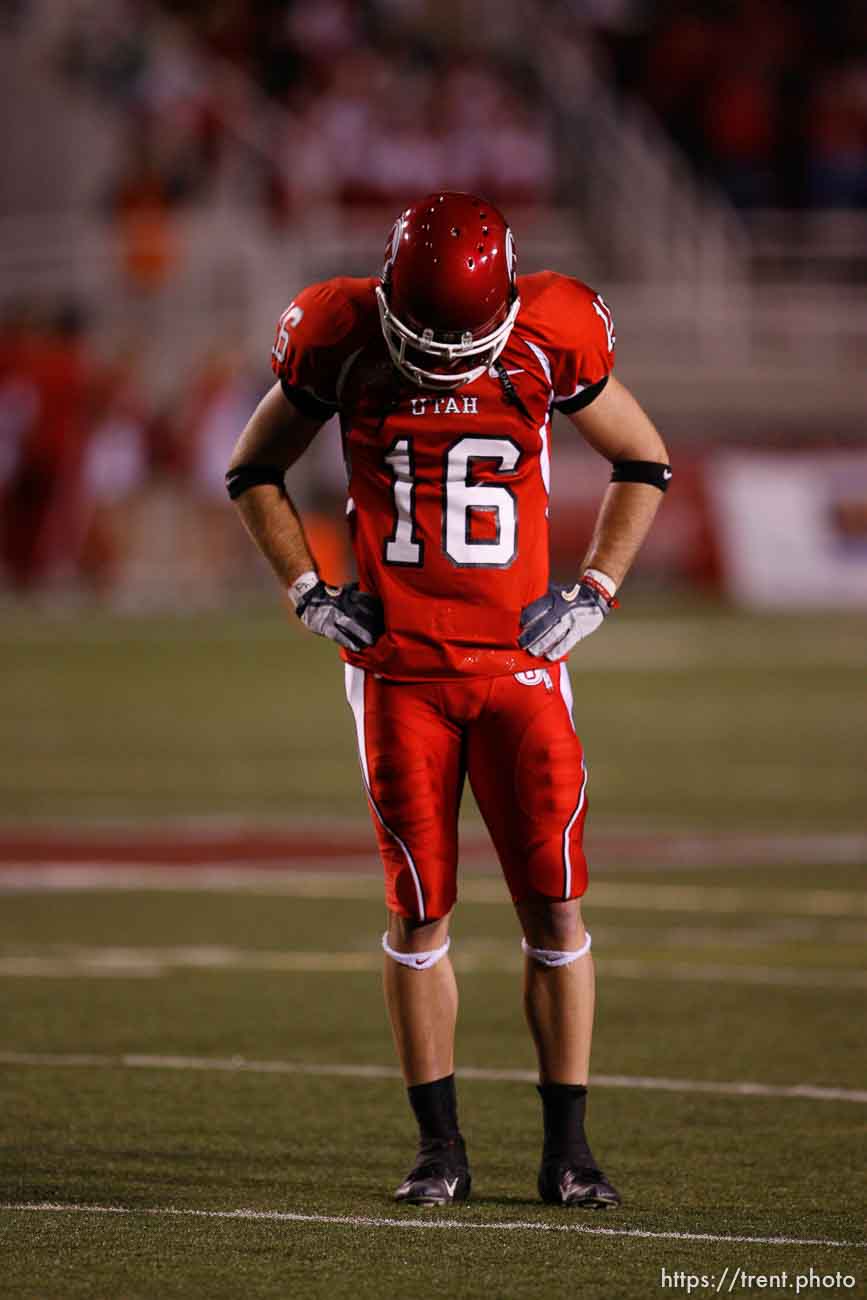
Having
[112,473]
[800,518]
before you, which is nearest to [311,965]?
[800,518]

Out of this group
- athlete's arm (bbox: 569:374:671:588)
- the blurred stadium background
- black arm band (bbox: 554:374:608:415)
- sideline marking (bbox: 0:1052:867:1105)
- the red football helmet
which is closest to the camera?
the red football helmet

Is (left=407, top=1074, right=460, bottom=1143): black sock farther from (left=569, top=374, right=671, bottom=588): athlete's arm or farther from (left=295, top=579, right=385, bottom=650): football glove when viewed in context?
(left=569, top=374, right=671, bottom=588): athlete's arm

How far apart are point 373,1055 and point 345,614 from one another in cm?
185

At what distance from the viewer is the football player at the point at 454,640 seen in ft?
15.5

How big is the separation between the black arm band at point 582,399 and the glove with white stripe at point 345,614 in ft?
1.75

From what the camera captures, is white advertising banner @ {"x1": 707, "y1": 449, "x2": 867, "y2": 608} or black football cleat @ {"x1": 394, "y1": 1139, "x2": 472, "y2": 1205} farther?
white advertising banner @ {"x1": 707, "y1": 449, "x2": 867, "y2": 608}

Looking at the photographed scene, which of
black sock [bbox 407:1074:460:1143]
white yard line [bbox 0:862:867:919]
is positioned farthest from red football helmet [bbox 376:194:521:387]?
white yard line [bbox 0:862:867:919]

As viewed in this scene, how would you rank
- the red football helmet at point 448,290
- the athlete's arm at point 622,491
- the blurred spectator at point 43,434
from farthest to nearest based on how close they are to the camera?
the blurred spectator at point 43,434 → the athlete's arm at point 622,491 → the red football helmet at point 448,290

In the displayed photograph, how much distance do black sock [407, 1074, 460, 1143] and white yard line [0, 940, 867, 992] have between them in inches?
97.3

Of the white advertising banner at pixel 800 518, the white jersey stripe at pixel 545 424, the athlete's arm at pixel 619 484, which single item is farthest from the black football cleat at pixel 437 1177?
the white advertising banner at pixel 800 518

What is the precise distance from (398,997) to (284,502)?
103 cm

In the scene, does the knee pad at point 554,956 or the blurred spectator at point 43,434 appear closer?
the knee pad at point 554,956

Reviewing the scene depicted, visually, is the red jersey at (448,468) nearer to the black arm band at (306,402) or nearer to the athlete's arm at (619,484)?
the black arm band at (306,402)

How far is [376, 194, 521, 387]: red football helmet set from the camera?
179 inches
